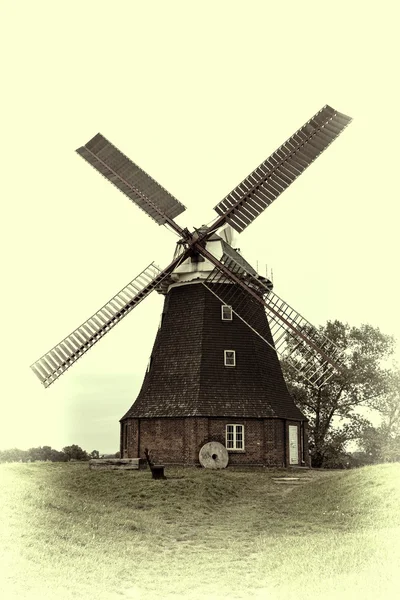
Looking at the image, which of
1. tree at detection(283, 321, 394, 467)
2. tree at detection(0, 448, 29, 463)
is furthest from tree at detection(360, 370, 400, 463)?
tree at detection(0, 448, 29, 463)

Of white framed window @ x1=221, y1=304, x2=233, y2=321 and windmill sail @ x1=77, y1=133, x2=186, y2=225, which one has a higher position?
windmill sail @ x1=77, y1=133, x2=186, y2=225

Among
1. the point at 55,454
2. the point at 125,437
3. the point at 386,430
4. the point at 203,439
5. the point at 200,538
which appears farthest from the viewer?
the point at 55,454

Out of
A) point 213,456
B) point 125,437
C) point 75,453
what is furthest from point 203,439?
point 75,453

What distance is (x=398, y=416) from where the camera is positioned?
120 ft

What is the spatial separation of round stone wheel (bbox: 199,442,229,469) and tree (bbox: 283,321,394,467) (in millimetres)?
11423

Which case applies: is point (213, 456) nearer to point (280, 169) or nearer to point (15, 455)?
point (280, 169)

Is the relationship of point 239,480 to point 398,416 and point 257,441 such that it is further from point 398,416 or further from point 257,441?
point 398,416

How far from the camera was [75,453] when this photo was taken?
1441 inches

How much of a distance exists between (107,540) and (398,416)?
26867 millimetres

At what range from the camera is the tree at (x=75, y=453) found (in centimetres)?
3653

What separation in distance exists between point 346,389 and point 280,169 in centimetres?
Result: 1469

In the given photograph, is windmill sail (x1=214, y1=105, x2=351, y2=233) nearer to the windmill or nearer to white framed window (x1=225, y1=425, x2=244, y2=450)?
the windmill

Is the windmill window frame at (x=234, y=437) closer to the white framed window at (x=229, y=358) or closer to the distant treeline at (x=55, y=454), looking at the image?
the white framed window at (x=229, y=358)

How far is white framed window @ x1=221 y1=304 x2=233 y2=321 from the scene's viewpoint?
28016 millimetres
